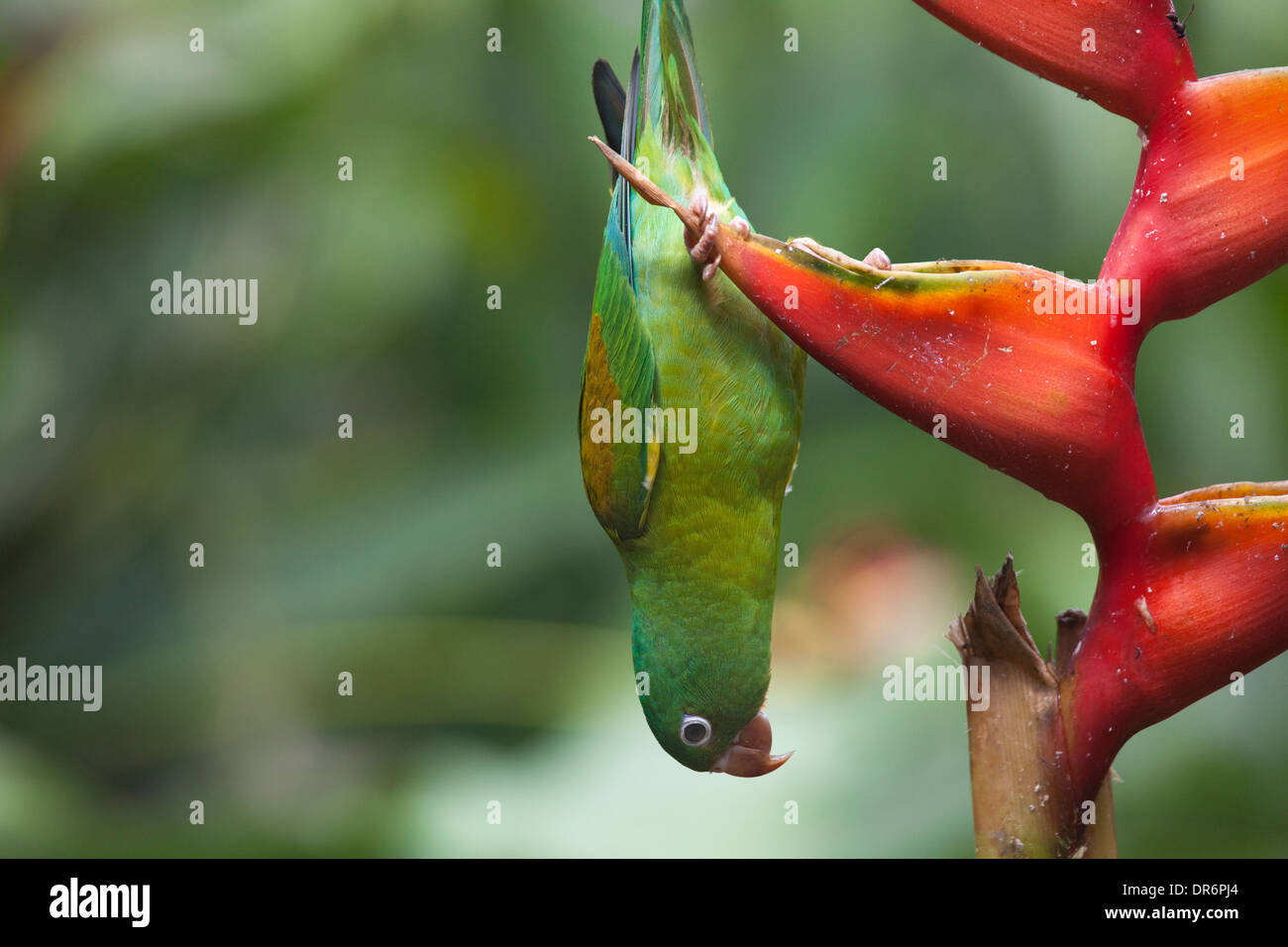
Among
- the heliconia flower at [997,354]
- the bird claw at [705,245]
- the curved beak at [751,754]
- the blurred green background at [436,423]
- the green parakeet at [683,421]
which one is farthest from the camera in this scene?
the blurred green background at [436,423]

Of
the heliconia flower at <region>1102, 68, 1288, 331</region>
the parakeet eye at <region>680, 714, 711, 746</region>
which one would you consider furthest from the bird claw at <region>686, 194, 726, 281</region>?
the parakeet eye at <region>680, 714, 711, 746</region>

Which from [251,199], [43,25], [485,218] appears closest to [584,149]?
[485,218]

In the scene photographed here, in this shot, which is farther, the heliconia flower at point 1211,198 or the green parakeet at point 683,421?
the green parakeet at point 683,421

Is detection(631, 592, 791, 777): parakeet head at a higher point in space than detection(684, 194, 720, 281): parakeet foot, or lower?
lower

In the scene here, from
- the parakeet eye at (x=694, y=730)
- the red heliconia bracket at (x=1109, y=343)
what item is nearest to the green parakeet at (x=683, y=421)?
the parakeet eye at (x=694, y=730)

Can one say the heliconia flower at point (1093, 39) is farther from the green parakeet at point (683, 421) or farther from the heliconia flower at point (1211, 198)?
the green parakeet at point (683, 421)

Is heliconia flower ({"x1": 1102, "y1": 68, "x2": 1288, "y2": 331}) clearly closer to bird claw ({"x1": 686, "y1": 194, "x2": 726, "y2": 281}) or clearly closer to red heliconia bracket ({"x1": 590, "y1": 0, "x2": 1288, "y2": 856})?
red heliconia bracket ({"x1": 590, "y1": 0, "x2": 1288, "y2": 856})

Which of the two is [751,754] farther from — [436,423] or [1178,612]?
[436,423]

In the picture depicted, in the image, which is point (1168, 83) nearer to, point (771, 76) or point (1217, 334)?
point (1217, 334)
